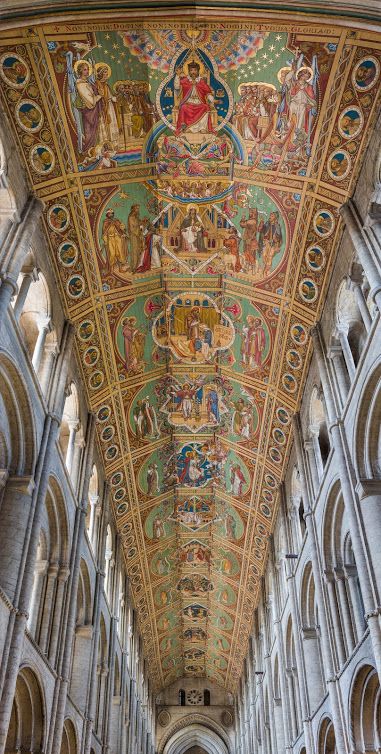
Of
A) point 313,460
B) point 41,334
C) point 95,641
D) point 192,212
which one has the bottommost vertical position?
point 95,641

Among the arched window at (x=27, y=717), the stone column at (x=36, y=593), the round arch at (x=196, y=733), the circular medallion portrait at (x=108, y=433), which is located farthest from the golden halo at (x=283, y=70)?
the round arch at (x=196, y=733)

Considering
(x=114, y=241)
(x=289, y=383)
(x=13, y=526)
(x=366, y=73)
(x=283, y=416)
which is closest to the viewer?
(x=13, y=526)

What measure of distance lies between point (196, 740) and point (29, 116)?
41.3 m

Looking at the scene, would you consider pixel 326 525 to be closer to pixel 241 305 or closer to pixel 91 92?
pixel 241 305

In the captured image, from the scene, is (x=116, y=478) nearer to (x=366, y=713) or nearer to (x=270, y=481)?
(x=270, y=481)

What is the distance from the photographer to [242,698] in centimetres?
3650

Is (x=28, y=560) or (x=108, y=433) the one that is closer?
(x=28, y=560)

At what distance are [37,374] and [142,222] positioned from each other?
4569 millimetres

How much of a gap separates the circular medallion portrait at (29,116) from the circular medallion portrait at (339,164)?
19.3ft

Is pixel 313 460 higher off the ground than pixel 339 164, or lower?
lower

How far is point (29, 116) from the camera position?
12656 mm

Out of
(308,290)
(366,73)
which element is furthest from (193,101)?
(308,290)

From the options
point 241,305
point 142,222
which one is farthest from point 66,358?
point 241,305

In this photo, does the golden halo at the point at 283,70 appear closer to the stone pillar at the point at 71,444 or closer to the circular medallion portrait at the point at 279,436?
the stone pillar at the point at 71,444
